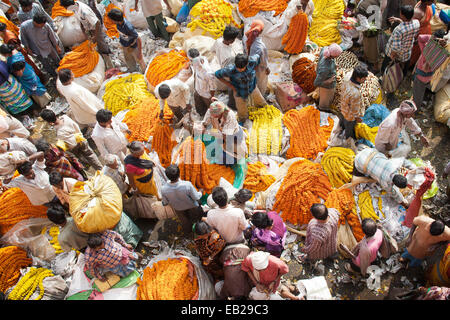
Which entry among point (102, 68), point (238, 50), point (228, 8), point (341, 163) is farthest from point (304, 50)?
point (102, 68)

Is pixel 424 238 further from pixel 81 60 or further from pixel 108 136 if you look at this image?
pixel 81 60

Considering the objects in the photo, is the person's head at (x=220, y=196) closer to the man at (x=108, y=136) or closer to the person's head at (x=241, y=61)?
the man at (x=108, y=136)

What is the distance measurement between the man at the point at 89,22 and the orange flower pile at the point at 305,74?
356 cm

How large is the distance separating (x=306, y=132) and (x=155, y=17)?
377cm

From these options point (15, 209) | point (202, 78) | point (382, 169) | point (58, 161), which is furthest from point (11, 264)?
point (382, 169)

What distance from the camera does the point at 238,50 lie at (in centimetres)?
638

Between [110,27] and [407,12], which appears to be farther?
[110,27]

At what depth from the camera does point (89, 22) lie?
6.80 meters

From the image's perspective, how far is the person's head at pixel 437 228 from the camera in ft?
12.6

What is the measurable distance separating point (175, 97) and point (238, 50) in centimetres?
153

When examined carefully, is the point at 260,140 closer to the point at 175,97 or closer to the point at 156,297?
the point at 175,97

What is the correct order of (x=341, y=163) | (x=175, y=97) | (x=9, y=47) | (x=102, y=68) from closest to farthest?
(x=341, y=163), (x=175, y=97), (x=9, y=47), (x=102, y=68)

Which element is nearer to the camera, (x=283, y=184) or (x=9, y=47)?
(x=283, y=184)

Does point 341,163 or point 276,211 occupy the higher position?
point 341,163
